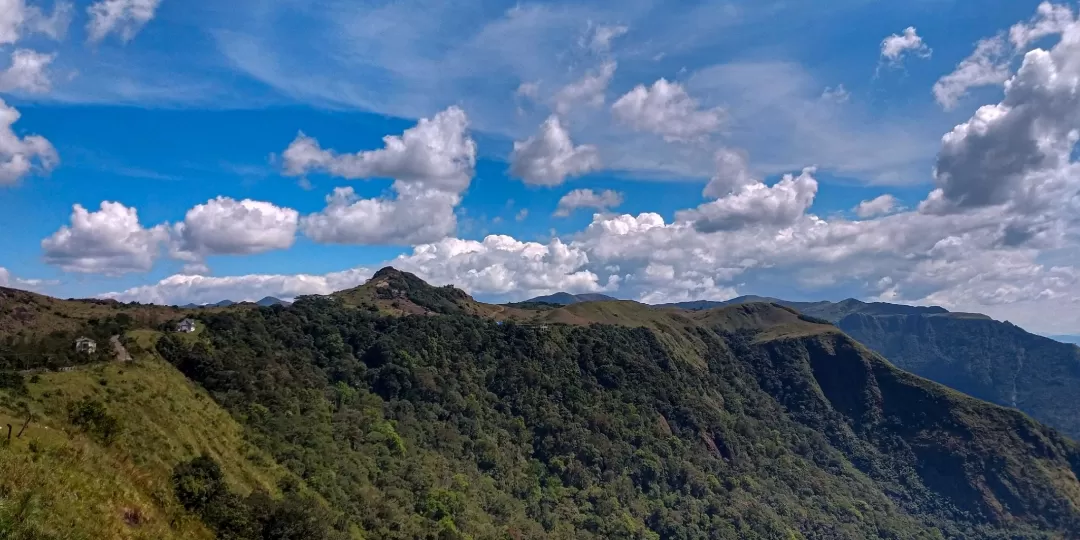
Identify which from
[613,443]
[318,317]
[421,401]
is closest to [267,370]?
[421,401]

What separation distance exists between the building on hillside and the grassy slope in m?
5.64

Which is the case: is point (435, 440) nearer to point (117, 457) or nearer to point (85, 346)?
point (85, 346)

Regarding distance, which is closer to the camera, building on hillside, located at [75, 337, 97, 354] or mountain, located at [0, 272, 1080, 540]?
mountain, located at [0, 272, 1080, 540]

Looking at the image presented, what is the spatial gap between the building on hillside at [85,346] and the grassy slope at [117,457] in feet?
18.5

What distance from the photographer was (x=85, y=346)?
253ft

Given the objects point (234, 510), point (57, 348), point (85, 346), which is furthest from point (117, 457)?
point (57, 348)

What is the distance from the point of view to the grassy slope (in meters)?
→ 32.1

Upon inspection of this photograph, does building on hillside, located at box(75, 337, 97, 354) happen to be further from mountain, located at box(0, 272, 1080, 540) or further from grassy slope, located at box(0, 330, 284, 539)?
mountain, located at box(0, 272, 1080, 540)

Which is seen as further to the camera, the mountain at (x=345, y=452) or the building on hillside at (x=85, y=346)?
the building on hillside at (x=85, y=346)

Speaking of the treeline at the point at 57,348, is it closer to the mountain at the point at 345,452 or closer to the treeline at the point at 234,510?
the mountain at the point at 345,452

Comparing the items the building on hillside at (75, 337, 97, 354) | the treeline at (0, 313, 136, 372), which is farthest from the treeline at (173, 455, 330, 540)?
the building on hillside at (75, 337, 97, 354)

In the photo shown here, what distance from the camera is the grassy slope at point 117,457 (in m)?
32.1

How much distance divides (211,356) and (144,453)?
4833cm

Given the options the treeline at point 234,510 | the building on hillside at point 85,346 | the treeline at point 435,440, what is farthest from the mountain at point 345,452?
the building on hillside at point 85,346
